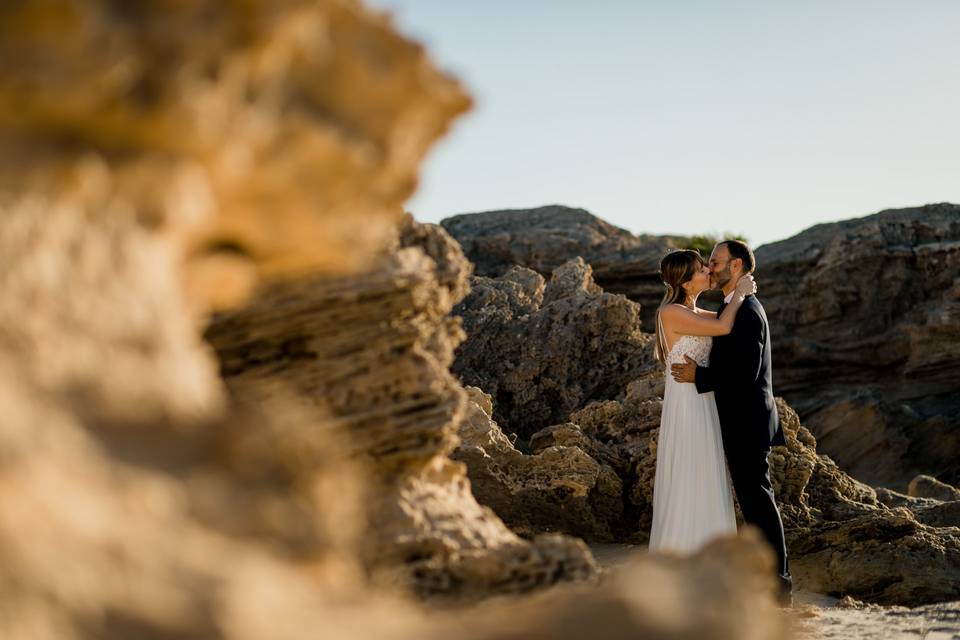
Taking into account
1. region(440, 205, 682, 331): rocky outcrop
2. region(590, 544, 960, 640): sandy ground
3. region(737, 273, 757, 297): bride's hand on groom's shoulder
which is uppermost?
region(440, 205, 682, 331): rocky outcrop

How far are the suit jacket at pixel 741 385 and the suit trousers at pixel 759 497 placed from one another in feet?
0.31

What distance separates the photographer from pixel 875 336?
17.4 metres

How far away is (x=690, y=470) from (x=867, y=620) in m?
1.56

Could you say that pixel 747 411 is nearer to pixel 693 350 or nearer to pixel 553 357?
pixel 693 350

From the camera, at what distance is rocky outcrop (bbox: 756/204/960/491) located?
51.5 ft

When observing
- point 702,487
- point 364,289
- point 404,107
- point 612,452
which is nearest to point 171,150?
point 404,107

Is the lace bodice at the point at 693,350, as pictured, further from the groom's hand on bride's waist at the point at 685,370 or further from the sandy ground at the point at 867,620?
the sandy ground at the point at 867,620

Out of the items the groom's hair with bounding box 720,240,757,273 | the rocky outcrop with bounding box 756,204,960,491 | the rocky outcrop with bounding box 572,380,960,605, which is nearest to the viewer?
the groom's hair with bounding box 720,240,757,273

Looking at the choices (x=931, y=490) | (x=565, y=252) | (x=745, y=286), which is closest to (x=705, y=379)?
(x=745, y=286)

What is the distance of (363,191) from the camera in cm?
365

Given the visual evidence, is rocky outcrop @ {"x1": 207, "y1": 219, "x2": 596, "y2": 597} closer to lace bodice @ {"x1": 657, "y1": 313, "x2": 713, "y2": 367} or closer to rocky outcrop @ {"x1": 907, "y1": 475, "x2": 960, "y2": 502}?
lace bodice @ {"x1": 657, "y1": 313, "x2": 713, "y2": 367}

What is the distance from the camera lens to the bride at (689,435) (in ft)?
25.5

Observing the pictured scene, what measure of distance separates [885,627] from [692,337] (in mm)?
2412

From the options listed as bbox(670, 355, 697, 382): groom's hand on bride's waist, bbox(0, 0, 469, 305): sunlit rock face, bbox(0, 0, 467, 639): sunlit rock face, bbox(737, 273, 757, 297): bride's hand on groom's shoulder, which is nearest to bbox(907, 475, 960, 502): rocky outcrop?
bbox(737, 273, 757, 297): bride's hand on groom's shoulder
